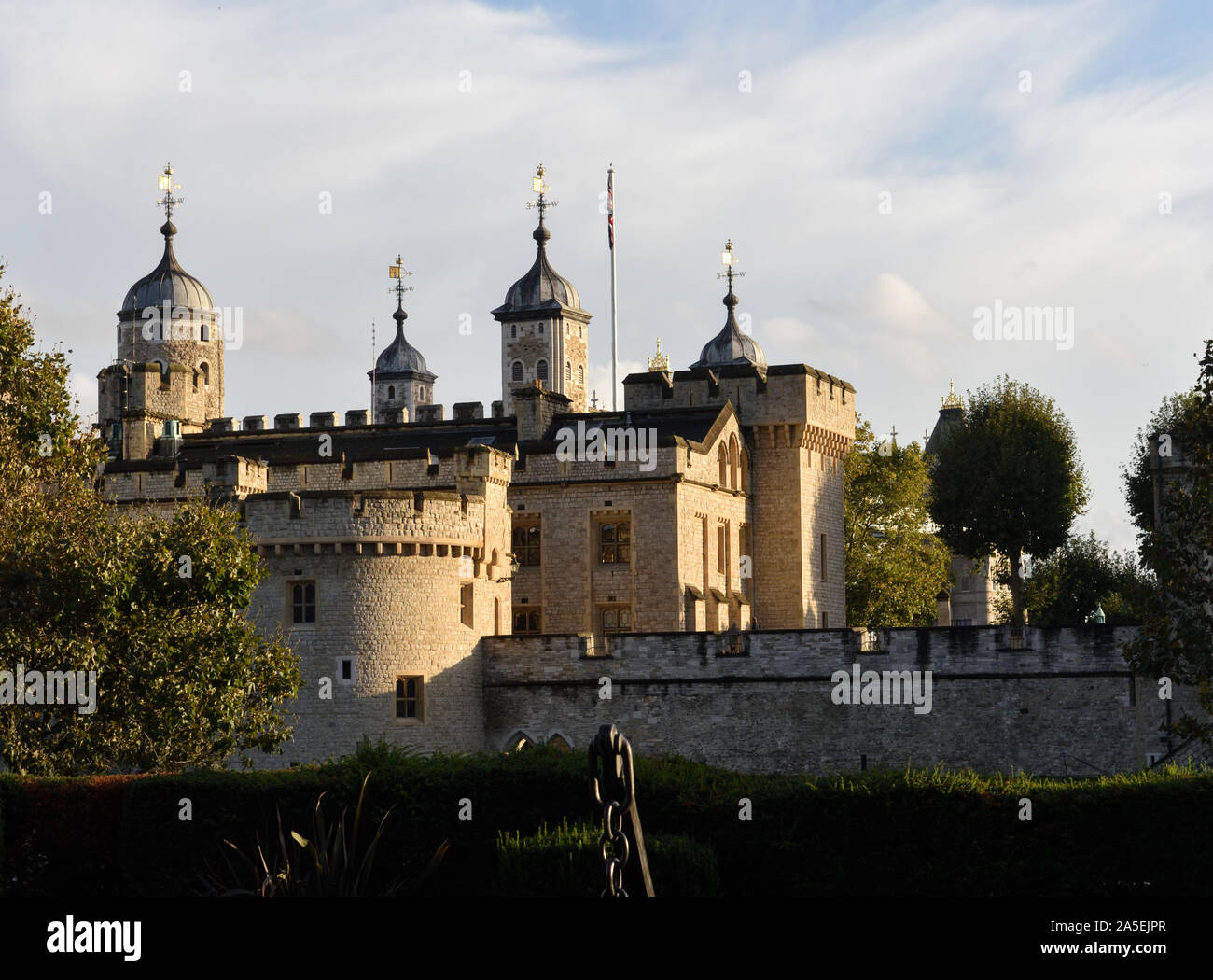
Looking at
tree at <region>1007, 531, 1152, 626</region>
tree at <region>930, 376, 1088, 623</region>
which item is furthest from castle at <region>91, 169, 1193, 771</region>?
tree at <region>1007, 531, 1152, 626</region>

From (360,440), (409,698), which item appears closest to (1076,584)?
(360,440)

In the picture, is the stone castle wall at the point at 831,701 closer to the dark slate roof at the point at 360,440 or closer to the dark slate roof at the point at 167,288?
the dark slate roof at the point at 360,440

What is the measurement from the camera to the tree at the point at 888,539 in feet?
215

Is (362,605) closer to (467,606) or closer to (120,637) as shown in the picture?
(467,606)

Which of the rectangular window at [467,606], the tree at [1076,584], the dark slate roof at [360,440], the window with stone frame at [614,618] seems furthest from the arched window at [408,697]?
the tree at [1076,584]

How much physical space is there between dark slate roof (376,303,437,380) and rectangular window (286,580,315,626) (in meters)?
83.8

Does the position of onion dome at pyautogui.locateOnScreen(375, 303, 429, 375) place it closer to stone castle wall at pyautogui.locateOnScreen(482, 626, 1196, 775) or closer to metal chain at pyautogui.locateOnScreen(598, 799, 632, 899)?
stone castle wall at pyautogui.locateOnScreen(482, 626, 1196, 775)

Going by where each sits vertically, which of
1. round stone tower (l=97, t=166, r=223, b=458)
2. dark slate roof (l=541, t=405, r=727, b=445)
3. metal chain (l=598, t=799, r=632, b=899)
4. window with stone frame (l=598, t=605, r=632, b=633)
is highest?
round stone tower (l=97, t=166, r=223, b=458)

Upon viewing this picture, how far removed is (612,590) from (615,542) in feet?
4.55

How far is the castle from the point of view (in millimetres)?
40781

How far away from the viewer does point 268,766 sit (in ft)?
133

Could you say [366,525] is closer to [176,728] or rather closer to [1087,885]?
[176,728]

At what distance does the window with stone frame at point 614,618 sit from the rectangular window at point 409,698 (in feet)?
33.0
